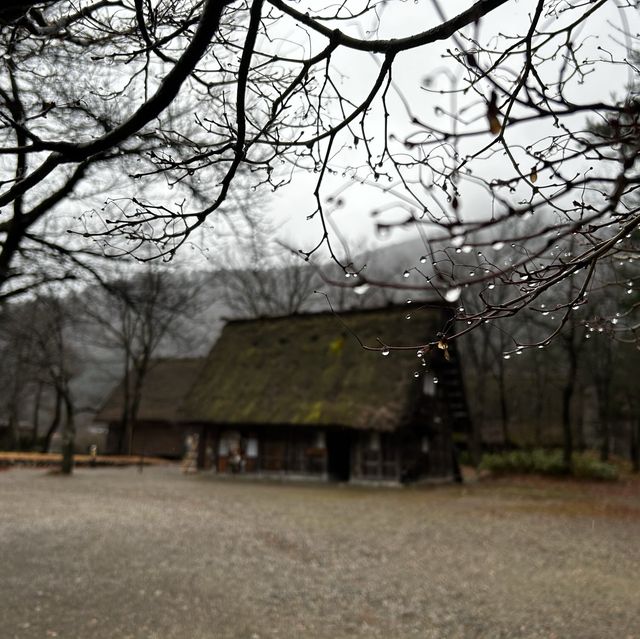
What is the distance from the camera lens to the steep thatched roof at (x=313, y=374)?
20.8 meters

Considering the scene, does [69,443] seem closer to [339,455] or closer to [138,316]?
[138,316]

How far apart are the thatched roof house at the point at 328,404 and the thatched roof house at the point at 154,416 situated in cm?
1018

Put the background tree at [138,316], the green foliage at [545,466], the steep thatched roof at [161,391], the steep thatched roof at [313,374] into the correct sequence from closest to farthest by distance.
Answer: the background tree at [138,316] < the steep thatched roof at [313,374] < the green foliage at [545,466] < the steep thatched roof at [161,391]

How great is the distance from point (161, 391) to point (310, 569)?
29.8 m

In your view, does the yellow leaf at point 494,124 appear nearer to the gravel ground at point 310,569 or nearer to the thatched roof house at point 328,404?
the gravel ground at point 310,569

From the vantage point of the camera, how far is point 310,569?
845 centimetres

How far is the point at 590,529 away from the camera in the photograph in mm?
12359

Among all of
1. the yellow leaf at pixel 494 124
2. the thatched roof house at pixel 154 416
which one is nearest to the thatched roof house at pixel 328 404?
the thatched roof house at pixel 154 416

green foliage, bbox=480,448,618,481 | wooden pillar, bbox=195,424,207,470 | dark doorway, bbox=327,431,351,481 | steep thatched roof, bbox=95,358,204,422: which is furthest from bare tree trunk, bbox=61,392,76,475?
green foliage, bbox=480,448,618,481

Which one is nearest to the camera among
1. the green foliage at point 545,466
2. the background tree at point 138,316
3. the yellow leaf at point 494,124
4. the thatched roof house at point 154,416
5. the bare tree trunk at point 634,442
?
the yellow leaf at point 494,124

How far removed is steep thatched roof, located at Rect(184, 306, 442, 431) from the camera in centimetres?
2083

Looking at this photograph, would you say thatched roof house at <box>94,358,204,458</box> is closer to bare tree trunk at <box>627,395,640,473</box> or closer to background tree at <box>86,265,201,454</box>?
background tree at <box>86,265,201,454</box>

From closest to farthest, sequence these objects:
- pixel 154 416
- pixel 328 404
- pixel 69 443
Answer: pixel 328 404, pixel 69 443, pixel 154 416

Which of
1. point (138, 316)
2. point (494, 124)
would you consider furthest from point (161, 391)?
point (494, 124)
